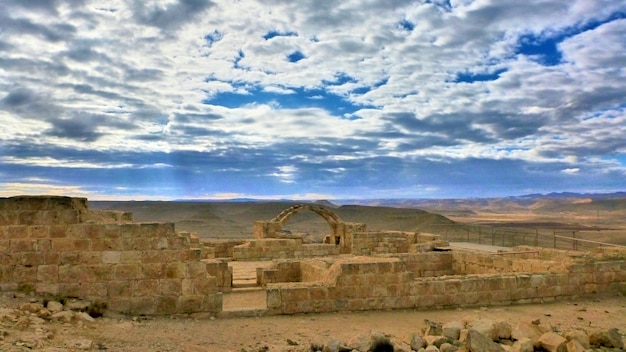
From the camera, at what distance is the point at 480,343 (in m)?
7.05

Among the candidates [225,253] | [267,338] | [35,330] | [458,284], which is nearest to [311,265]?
[458,284]

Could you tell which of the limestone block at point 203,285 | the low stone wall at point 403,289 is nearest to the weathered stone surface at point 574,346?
the low stone wall at point 403,289

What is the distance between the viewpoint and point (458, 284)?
1119 cm

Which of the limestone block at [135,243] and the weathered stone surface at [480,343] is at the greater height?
the limestone block at [135,243]

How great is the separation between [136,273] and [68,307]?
1.24m

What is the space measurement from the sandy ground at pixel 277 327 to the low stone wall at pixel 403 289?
0.75 ft

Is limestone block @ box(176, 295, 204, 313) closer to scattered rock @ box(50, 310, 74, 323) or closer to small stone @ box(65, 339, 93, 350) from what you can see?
scattered rock @ box(50, 310, 74, 323)

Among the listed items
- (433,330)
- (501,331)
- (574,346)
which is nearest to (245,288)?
(433,330)

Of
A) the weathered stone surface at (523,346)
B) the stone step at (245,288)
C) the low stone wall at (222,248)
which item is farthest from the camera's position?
the low stone wall at (222,248)

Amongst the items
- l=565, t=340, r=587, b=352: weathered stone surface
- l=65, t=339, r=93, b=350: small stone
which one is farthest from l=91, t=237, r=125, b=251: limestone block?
l=565, t=340, r=587, b=352: weathered stone surface

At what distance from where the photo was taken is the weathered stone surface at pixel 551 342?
24.0ft

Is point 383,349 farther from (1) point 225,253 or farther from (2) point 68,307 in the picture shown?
(1) point 225,253

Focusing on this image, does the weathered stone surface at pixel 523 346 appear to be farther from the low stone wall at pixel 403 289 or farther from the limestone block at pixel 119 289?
the limestone block at pixel 119 289

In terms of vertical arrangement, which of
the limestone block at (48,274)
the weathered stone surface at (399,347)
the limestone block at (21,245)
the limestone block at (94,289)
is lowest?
the weathered stone surface at (399,347)
